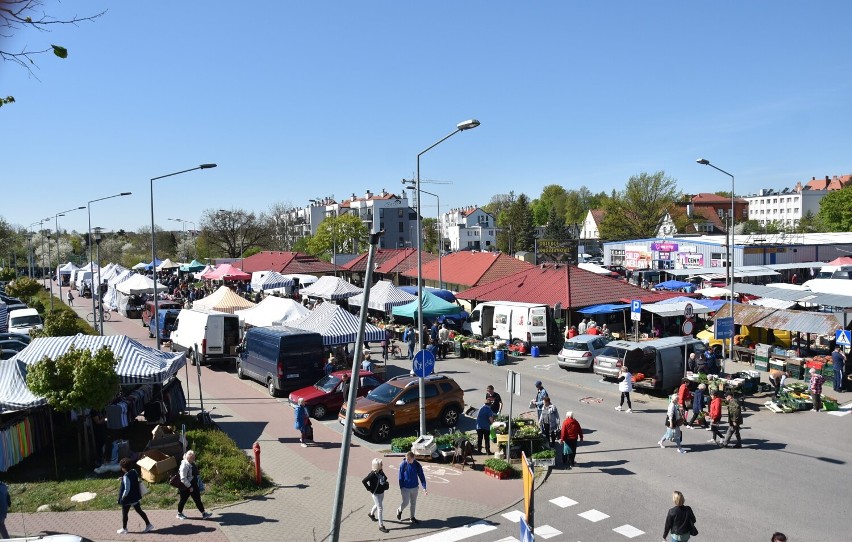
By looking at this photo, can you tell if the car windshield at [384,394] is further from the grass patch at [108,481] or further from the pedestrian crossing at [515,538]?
the pedestrian crossing at [515,538]

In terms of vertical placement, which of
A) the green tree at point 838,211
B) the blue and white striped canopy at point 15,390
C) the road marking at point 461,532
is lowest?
the road marking at point 461,532

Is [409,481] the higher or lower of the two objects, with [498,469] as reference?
higher

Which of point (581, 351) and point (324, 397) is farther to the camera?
point (581, 351)

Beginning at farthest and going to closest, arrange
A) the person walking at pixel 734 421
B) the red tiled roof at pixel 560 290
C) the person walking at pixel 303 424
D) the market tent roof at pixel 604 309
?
the red tiled roof at pixel 560 290
the market tent roof at pixel 604 309
the person walking at pixel 303 424
the person walking at pixel 734 421

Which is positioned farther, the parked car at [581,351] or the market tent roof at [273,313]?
the market tent roof at [273,313]

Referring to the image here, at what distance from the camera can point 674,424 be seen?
49.8 ft

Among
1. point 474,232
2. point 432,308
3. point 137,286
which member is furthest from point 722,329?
point 474,232

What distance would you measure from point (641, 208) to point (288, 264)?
5245cm

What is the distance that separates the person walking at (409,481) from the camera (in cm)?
1139

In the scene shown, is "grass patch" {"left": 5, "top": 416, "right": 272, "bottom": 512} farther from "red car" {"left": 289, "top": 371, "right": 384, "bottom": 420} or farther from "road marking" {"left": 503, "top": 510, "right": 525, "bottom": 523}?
"road marking" {"left": 503, "top": 510, "right": 525, "bottom": 523}

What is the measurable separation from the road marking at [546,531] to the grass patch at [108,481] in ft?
18.0

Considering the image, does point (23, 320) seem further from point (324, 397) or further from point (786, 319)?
point (786, 319)

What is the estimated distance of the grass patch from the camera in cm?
1227

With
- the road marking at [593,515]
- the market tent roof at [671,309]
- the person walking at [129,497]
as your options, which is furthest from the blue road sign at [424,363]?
the market tent roof at [671,309]
